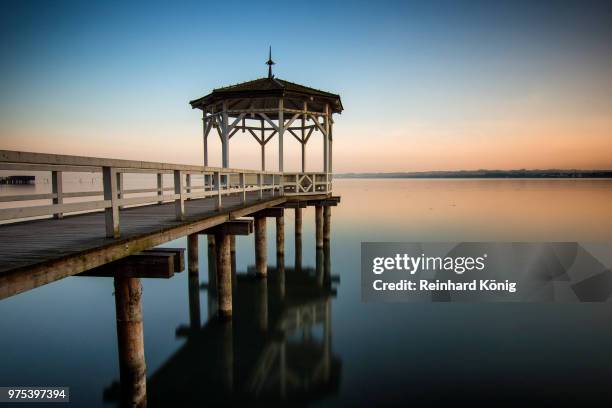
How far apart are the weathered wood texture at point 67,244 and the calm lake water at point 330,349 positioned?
358 centimetres

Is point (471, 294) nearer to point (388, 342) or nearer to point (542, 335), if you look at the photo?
point (542, 335)

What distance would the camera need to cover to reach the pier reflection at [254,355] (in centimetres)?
725

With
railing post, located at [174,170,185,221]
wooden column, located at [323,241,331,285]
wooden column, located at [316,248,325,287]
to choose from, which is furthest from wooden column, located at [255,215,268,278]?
railing post, located at [174,170,185,221]

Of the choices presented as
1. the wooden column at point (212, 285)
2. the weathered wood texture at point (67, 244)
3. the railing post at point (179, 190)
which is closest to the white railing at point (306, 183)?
the wooden column at point (212, 285)

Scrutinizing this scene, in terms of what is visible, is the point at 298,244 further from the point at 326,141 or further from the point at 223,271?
the point at 223,271

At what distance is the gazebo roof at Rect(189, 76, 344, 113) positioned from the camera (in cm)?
1376

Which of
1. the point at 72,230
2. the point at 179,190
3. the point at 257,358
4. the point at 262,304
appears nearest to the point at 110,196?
the point at 72,230

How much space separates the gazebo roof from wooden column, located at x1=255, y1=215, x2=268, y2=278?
4.83m

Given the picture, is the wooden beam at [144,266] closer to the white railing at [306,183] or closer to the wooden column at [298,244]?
the white railing at [306,183]

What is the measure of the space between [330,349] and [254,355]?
78.6 inches

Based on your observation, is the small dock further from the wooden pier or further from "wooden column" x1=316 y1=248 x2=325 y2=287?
"wooden column" x1=316 y1=248 x2=325 y2=287

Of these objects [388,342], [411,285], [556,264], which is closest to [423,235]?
[556,264]

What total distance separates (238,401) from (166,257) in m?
3.84

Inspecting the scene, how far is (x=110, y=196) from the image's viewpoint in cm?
423
